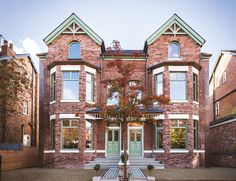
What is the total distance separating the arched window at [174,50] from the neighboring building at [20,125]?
11215 millimetres

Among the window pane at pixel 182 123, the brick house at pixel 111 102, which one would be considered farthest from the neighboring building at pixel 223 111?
the window pane at pixel 182 123

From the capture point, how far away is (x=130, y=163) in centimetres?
2423

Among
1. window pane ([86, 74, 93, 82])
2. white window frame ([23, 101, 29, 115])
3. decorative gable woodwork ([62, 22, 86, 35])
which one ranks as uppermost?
decorative gable woodwork ([62, 22, 86, 35])

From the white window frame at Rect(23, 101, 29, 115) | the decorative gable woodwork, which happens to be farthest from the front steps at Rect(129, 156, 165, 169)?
the white window frame at Rect(23, 101, 29, 115)

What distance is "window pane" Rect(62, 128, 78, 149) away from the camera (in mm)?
24422

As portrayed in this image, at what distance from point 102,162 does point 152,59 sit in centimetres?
914

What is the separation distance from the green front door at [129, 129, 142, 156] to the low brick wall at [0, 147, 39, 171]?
28.3ft

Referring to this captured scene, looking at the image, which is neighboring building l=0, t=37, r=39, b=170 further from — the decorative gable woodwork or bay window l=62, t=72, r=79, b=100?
the decorative gable woodwork

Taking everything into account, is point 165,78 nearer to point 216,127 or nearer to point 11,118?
point 216,127

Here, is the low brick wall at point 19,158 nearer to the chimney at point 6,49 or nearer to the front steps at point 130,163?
the front steps at point 130,163

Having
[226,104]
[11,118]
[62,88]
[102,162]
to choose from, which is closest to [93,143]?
[102,162]

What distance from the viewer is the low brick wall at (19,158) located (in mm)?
22766

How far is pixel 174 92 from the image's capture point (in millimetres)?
24953

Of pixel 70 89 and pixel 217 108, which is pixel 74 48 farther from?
pixel 217 108
